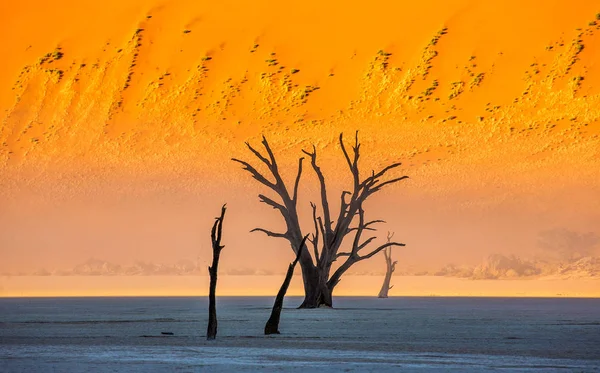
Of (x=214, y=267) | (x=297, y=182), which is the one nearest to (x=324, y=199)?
(x=297, y=182)

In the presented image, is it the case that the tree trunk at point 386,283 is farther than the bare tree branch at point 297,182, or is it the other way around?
the tree trunk at point 386,283

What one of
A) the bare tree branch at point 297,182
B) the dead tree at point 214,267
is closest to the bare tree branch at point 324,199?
the bare tree branch at point 297,182

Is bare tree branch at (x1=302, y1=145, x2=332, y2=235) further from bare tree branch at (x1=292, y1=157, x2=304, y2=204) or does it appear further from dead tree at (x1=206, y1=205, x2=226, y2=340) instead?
dead tree at (x1=206, y1=205, x2=226, y2=340)

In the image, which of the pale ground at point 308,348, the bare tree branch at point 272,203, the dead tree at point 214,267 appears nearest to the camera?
the pale ground at point 308,348

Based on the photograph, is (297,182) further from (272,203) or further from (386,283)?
(386,283)

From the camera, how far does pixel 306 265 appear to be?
61969mm

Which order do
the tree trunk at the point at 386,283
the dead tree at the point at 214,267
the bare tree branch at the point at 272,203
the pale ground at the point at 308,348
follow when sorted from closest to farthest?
the pale ground at the point at 308,348
the dead tree at the point at 214,267
the bare tree branch at the point at 272,203
the tree trunk at the point at 386,283

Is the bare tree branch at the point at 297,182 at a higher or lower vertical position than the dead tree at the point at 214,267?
higher

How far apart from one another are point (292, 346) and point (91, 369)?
29.8 ft

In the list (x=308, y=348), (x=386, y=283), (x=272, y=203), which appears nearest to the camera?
(x=308, y=348)

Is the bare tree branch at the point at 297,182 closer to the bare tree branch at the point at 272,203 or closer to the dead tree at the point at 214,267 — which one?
the bare tree branch at the point at 272,203

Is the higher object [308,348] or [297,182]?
[297,182]

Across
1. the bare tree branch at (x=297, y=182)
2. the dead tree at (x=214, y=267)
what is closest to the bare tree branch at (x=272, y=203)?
the bare tree branch at (x=297, y=182)

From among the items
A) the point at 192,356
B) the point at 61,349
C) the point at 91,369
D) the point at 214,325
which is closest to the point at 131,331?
the point at 214,325
